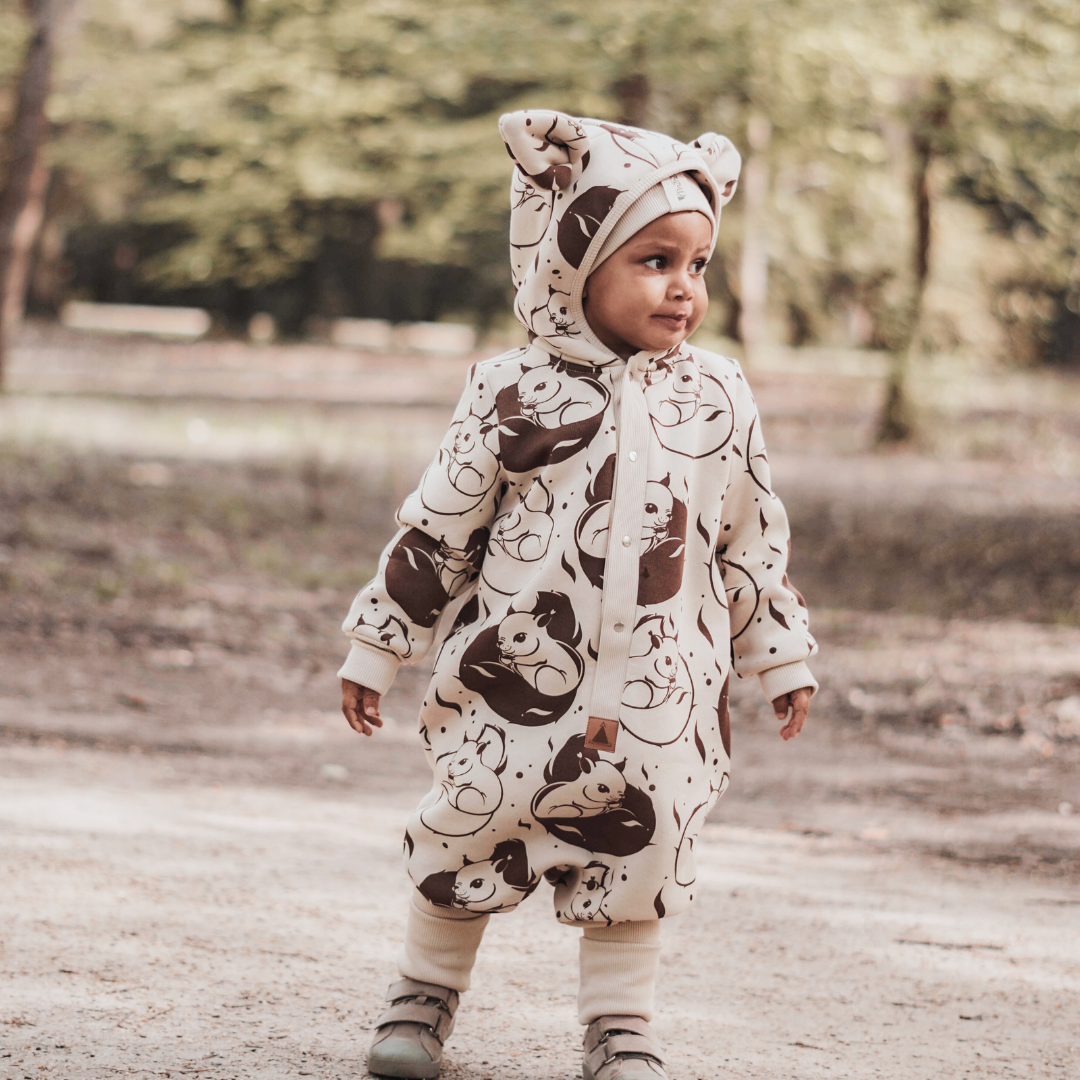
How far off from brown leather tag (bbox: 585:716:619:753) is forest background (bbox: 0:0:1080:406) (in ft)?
27.9

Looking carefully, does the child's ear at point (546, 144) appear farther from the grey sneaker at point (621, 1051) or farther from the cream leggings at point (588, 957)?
the grey sneaker at point (621, 1051)

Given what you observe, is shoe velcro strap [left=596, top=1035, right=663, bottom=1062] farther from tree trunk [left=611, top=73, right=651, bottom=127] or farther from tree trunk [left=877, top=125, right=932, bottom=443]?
tree trunk [left=877, top=125, right=932, bottom=443]

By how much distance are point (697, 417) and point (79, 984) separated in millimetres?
1576

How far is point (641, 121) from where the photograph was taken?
11508 mm

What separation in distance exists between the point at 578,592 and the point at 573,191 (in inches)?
27.1

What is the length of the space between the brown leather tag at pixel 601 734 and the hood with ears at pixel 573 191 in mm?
615

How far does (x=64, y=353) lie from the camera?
22.6 metres

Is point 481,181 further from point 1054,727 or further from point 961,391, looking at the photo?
point 1054,727

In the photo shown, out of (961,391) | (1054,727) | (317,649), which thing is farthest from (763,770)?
(961,391)

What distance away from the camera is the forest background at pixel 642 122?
10.3 m

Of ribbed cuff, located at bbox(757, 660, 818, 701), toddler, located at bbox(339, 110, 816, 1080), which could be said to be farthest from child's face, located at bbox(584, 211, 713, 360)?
ribbed cuff, located at bbox(757, 660, 818, 701)

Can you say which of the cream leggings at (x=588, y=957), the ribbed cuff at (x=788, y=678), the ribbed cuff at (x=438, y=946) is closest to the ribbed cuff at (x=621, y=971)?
the cream leggings at (x=588, y=957)

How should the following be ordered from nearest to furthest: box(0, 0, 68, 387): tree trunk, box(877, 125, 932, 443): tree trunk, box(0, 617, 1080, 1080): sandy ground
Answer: box(0, 617, 1080, 1080): sandy ground < box(0, 0, 68, 387): tree trunk < box(877, 125, 932, 443): tree trunk

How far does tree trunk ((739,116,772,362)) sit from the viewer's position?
1413cm
